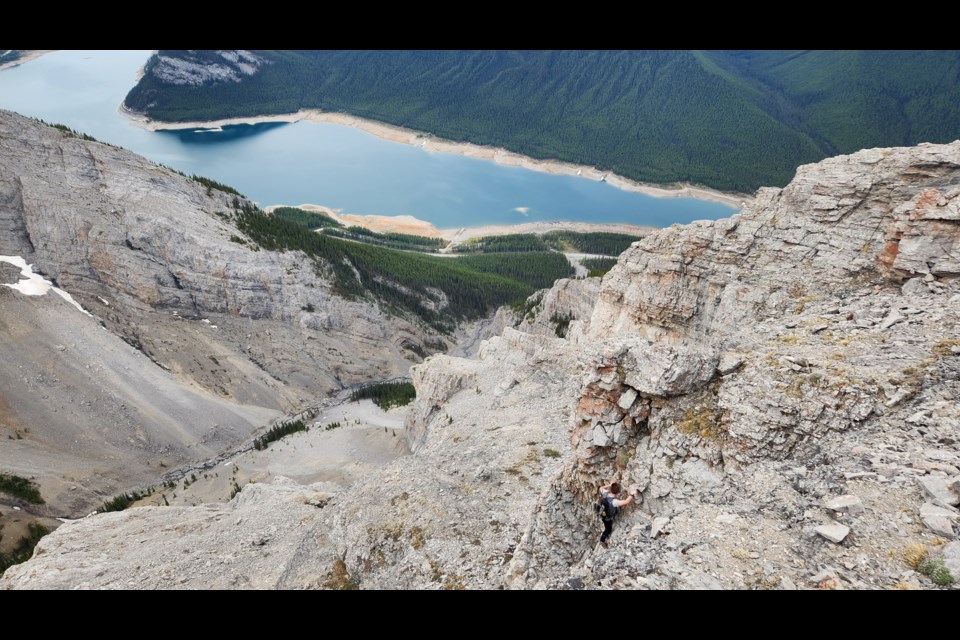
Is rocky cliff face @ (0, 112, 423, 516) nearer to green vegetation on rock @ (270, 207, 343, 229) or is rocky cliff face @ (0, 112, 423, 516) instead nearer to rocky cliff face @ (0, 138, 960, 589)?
rocky cliff face @ (0, 138, 960, 589)

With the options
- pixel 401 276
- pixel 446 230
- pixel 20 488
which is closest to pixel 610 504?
pixel 20 488

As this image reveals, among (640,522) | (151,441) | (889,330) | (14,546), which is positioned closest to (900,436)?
(889,330)

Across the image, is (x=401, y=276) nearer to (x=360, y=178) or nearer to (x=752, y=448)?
(x=752, y=448)

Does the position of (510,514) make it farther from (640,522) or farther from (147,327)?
(147,327)

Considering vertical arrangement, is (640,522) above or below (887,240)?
below

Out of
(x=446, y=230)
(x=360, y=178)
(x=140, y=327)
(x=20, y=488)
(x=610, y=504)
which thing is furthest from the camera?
(x=360, y=178)

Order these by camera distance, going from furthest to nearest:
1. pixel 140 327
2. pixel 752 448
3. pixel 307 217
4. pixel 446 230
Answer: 1. pixel 446 230
2. pixel 307 217
3. pixel 140 327
4. pixel 752 448

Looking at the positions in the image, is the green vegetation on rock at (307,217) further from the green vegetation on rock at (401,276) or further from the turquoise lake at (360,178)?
the green vegetation on rock at (401,276)
